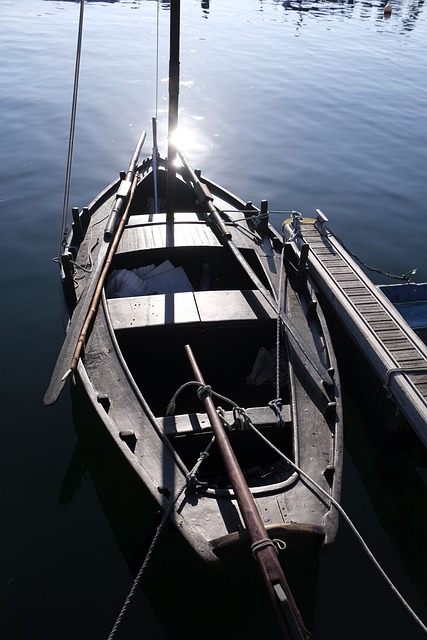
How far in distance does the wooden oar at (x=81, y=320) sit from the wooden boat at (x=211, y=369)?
32 millimetres

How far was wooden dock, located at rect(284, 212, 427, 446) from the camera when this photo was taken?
29.8 ft

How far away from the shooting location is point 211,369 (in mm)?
9727

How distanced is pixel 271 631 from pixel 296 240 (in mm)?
9981

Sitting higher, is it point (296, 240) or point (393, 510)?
point (296, 240)

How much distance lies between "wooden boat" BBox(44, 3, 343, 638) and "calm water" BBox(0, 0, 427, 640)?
2.17m

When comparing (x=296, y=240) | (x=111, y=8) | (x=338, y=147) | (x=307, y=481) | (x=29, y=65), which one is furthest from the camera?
(x=111, y=8)

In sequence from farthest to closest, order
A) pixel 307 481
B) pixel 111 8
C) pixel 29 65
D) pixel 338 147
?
pixel 111 8 < pixel 29 65 < pixel 338 147 < pixel 307 481

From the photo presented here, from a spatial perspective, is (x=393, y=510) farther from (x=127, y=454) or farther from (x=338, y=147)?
(x=338, y=147)

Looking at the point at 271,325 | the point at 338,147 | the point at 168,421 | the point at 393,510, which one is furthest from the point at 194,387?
the point at 338,147

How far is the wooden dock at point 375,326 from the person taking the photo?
909 centimetres

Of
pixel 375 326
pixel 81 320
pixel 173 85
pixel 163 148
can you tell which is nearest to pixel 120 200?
pixel 173 85

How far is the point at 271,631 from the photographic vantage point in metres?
6.49

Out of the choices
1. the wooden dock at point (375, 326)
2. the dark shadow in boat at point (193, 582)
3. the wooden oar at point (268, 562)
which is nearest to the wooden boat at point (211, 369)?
the wooden oar at point (268, 562)

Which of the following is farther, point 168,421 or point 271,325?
point 271,325
